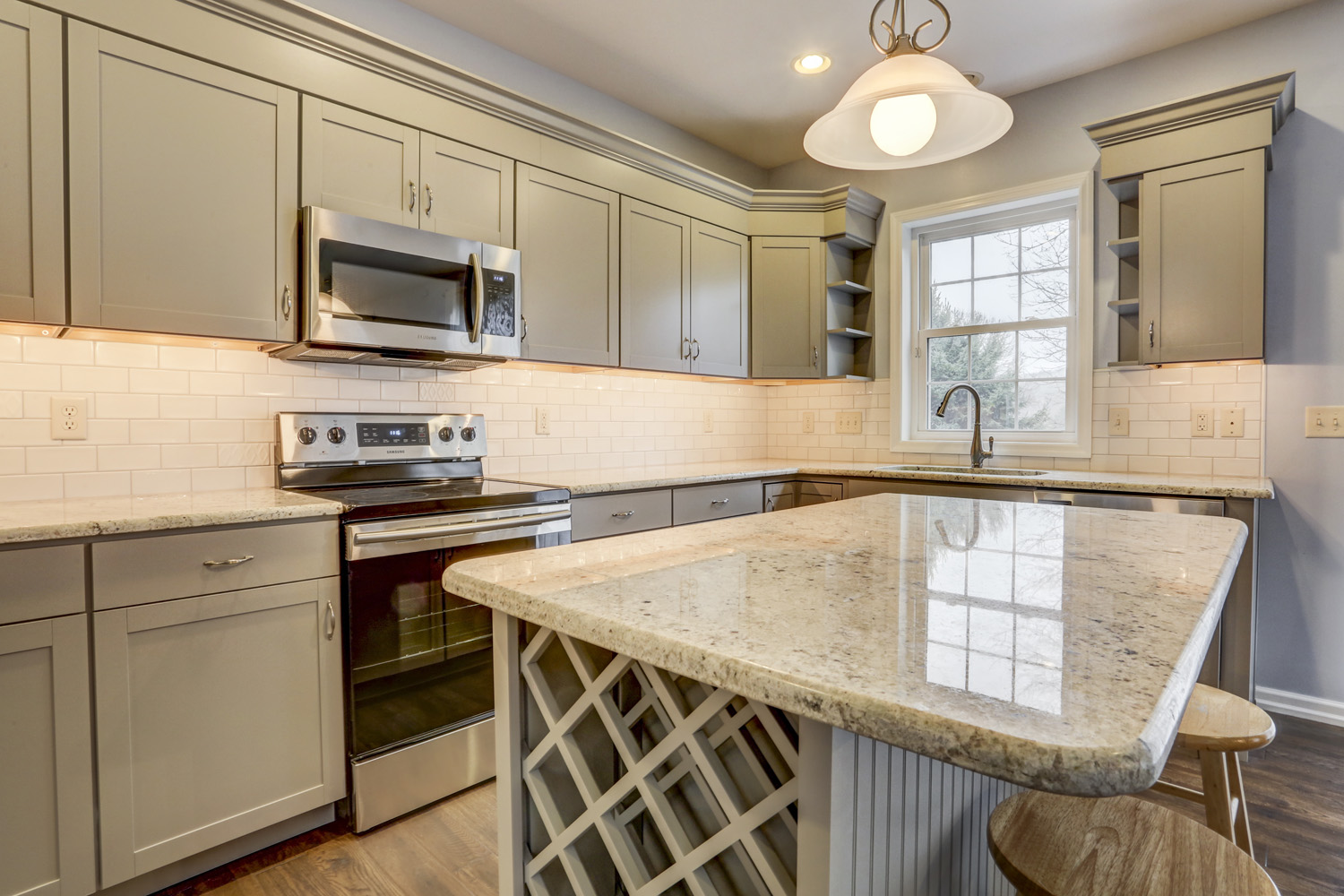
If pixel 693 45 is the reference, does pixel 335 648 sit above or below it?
below

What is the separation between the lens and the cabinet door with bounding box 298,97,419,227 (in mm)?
2115

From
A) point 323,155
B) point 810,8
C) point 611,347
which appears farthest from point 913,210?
point 323,155

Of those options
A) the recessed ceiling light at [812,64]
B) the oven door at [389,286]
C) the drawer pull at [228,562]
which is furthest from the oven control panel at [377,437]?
the recessed ceiling light at [812,64]

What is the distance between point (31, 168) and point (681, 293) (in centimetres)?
230

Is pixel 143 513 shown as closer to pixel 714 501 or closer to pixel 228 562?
pixel 228 562

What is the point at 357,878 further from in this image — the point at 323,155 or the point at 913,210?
the point at 913,210

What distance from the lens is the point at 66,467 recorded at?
1.93 meters

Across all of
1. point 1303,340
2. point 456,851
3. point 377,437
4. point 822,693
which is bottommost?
point 456,851

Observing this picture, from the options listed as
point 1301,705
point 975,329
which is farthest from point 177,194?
point 1301,705

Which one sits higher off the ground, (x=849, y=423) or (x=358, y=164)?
(x=358, y=164)

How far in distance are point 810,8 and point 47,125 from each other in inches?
95.5

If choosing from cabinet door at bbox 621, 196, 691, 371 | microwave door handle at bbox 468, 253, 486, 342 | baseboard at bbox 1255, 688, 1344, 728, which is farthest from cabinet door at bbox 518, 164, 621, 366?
baseboard at bbox 1255, 688, 1344, 728

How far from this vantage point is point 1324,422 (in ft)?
8.39

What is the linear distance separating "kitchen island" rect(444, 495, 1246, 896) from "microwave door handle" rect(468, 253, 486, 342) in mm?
1477
